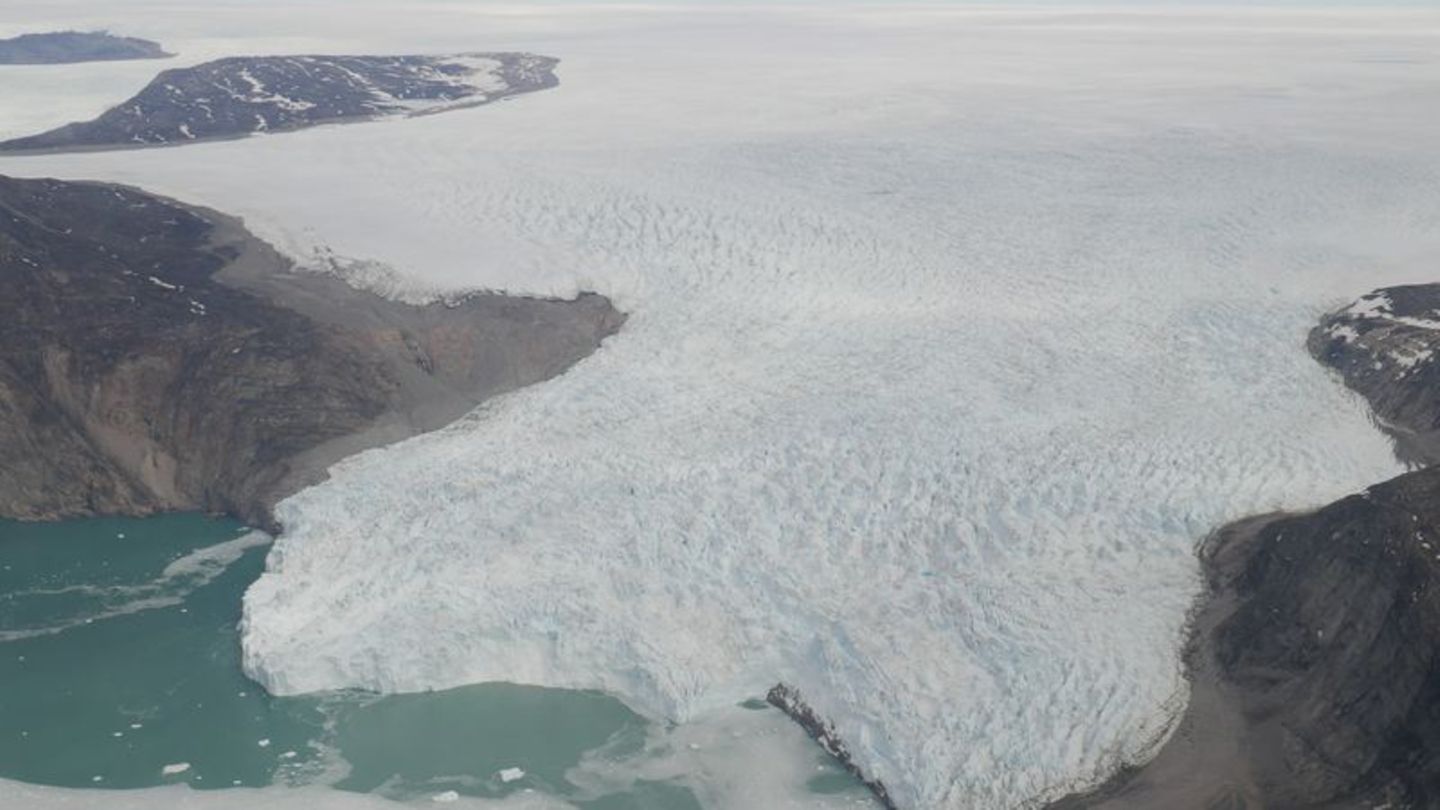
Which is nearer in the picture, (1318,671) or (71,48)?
(1318,671)

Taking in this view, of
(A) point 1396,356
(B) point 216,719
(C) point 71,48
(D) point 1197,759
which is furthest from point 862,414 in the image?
(C) point 71,48

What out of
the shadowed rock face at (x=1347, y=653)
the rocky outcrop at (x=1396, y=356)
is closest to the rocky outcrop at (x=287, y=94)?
the rocky outcrop at (x=1396, y=356)

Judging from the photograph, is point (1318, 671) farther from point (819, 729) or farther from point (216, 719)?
point (216, 719)

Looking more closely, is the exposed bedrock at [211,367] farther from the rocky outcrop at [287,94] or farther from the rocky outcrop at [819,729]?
the rocky outcrop at [287,94]

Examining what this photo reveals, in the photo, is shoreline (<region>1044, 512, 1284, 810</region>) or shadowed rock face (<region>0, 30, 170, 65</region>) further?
shadowed rock face (<region>0, 30, 170, 65</region>)

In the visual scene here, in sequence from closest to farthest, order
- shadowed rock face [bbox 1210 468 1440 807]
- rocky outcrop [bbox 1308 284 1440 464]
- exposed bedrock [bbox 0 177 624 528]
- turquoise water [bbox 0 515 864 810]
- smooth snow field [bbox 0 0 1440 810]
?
shadowed rock face [bbox 1210 468 1440 807] < turquoise water [bbox 0 515 864 810] < smooth snow field [bbox 0 0 1440 810] < rocky outcrop [bbox 1308 284 1440 464] < exposed bedrock [bbox 0 177 624 528]

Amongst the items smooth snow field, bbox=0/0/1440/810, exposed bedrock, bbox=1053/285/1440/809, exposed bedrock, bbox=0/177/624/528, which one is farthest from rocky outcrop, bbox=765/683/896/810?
exposed bedrock, bbox=0/177/624/528

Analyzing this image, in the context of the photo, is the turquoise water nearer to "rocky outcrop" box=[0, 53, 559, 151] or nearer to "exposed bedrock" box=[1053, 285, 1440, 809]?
"exposed bedrock" box=[1053, 285, 1440, 809]
